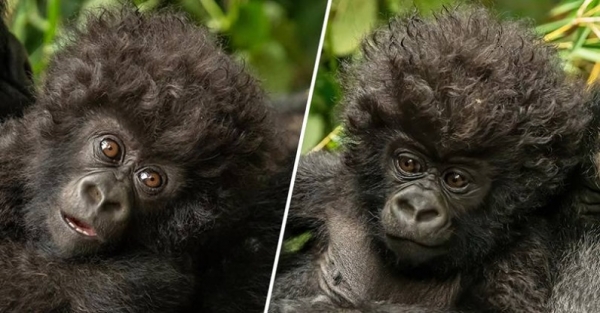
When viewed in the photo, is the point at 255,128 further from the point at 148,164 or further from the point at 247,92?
the point at 148,164

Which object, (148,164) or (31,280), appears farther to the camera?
(148,164)

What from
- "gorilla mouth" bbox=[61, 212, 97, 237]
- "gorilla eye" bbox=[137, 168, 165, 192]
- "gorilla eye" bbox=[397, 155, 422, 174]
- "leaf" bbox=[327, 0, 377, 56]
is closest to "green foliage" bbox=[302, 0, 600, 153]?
"leaf" bbox=[327, 0, 377, 56]

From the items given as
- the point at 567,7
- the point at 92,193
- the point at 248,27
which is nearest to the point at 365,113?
the point at 248,27

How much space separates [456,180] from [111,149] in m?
0.53

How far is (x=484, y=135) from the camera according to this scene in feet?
3.70

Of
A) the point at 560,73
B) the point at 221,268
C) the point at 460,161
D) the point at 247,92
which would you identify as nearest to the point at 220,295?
the point at 221,268

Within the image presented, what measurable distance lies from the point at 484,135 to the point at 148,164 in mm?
511

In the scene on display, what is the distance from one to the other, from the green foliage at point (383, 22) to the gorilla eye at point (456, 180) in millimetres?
175

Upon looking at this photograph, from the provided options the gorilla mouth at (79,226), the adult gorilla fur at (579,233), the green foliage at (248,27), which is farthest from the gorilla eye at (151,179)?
the adult gorilla fur at (579,233)

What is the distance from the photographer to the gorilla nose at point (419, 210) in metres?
1.17

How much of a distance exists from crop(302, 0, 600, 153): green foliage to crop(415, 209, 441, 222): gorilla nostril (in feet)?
0.54

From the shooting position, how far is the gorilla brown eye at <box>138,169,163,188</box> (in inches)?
47.8

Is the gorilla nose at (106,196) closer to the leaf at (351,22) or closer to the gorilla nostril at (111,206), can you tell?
the gorilla nostril at (111,206)

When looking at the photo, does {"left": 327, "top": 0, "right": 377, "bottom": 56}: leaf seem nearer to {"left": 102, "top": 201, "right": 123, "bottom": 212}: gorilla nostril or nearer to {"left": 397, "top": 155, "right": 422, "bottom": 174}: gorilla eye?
{"left": 397, "top": 155, "right": 422, "bottom": 174}: gorilla eye
